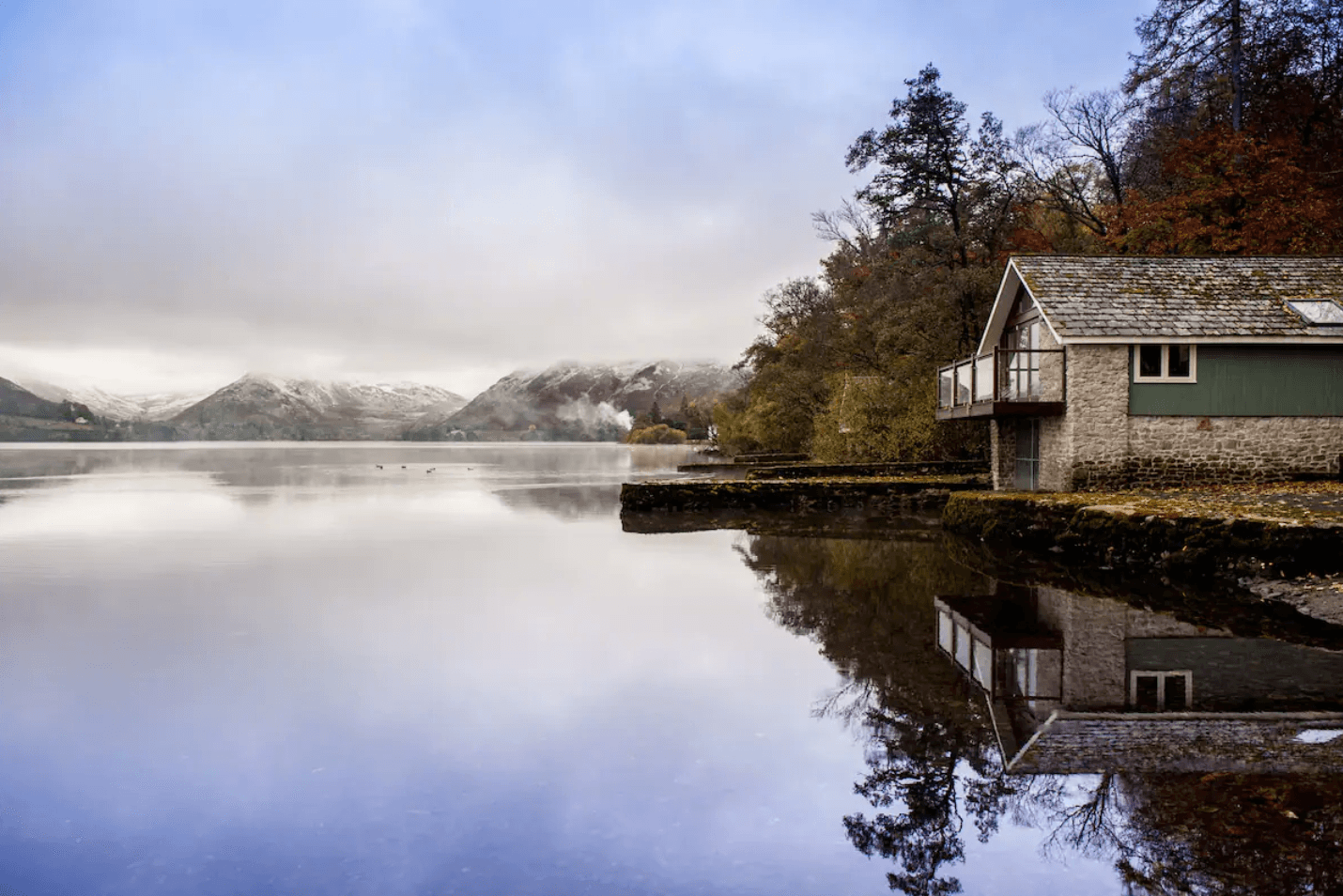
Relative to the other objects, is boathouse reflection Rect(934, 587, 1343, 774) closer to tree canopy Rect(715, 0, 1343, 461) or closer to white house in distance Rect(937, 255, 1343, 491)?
white house in distance Rect(937, 255, 1343, 491)

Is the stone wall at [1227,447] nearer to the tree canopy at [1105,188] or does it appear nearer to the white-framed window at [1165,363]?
the white-framed window at [1165,363]

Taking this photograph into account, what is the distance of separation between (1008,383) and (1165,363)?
142 inches

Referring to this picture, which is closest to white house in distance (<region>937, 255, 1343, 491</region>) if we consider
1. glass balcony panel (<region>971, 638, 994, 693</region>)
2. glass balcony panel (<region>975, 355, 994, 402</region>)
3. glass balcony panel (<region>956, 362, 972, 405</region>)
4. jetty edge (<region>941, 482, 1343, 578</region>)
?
jetty edge (<region>941, 482, 1343, 578</region>)

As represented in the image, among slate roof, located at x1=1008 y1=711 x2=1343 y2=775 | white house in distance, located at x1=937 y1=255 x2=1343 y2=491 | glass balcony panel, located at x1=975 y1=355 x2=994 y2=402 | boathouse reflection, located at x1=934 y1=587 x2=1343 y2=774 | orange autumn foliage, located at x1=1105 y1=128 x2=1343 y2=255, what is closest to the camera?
slate roof, located at x1=1008 y1=711 x2=1343 y2=775

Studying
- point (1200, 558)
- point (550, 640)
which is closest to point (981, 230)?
point (1200, 558)

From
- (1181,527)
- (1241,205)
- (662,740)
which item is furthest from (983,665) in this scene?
(1241,205)

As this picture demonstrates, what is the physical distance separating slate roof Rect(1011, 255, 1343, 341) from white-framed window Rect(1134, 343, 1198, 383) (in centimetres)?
44

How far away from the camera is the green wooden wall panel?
22312 millimetres

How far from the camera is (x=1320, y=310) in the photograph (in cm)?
2277

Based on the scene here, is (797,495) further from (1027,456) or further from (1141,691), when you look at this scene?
(1141,691)

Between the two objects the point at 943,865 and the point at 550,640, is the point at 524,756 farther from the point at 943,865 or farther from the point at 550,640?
the point at 550,640

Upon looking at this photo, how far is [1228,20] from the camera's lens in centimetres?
3359

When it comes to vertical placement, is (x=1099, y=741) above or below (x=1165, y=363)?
below

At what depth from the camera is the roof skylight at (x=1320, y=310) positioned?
882 inches
